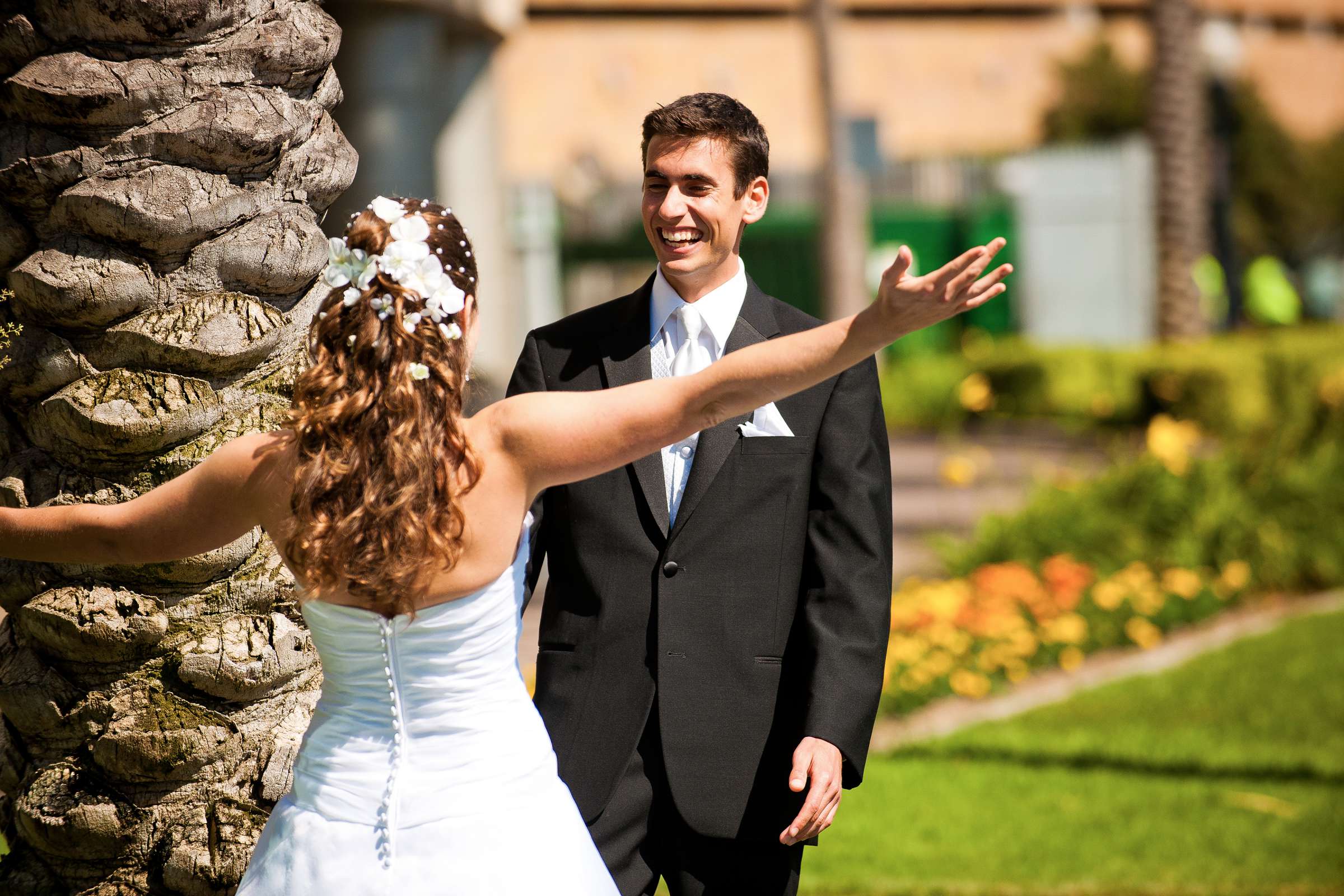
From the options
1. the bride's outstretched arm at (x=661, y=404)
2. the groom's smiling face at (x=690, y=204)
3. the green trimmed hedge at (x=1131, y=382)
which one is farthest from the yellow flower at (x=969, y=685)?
the bride's outstretched arm at (x=661, y=404)

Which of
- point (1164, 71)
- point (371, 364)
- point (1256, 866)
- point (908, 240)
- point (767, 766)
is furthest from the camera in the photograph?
point (908, 240)

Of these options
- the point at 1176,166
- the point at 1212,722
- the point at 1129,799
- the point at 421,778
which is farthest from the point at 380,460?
the point at 1176,166

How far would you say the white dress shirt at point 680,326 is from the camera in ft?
A: 10.1

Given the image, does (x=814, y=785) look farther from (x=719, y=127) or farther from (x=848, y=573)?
(x=719, y=127)

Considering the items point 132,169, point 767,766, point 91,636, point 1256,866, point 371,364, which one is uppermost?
point 132,169

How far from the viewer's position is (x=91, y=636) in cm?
281

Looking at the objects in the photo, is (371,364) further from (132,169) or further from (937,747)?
(937,747)

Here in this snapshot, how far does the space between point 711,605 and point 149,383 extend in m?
1.21

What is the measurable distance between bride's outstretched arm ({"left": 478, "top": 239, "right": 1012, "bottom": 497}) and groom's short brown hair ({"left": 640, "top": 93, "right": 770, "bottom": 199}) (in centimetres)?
81

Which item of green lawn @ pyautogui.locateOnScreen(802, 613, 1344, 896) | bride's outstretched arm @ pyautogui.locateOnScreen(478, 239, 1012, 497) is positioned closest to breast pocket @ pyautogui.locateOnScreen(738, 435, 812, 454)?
bride's outstretched arm @ pyautogui.locateOnScreen(478, 239, 1012, 497)

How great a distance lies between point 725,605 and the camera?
2967 millimetres

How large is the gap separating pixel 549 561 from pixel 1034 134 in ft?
120

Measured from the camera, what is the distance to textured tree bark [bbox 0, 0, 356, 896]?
2727mm

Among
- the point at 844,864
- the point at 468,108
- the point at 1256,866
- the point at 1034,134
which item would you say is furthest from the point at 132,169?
the point at 1034,134
